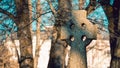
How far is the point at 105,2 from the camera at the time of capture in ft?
53.2

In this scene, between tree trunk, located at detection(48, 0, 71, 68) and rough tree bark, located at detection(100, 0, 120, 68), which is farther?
rough tree bark, located at detection(100, 0, 120, 68)

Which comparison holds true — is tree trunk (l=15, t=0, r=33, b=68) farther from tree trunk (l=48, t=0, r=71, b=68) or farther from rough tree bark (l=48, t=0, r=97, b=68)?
rough tree bark (l=48, t=0, r=97, b=68)

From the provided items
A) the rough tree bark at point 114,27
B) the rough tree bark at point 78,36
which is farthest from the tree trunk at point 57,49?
the rough tree bark at point 78,36

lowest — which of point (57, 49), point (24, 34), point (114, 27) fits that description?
point (57, 49)

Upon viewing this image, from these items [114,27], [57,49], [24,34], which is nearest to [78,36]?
[24,34]

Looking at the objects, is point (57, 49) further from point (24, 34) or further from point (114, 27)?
point (114, 27)

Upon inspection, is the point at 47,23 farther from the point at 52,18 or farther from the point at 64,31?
the point at 64,31

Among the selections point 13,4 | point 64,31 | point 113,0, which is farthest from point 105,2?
point 64,31

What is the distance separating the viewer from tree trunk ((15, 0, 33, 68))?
13.4 meters

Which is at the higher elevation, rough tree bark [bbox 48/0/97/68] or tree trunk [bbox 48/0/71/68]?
rough tree bark [bbox 48/0/97/68]

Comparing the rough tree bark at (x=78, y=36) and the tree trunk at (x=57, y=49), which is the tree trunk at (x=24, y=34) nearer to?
the tree trunk at (x=57, y=49)

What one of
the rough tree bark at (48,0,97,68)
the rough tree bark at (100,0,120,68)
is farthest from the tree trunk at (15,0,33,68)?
the rough tree bark at (48,0,97,68)

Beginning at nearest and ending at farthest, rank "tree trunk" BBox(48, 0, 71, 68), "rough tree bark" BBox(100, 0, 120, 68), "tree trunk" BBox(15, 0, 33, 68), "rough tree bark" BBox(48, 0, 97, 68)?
"rough tree bark" BBox(48, 0, 97, 68) < "tree trunk" BBox(15, 0, 33, 68) < "tree trunk" BBox(48, 0, 71, 68) < "rough tree bark" BBox(100, 0, 120, 68)

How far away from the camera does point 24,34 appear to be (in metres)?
13.4
